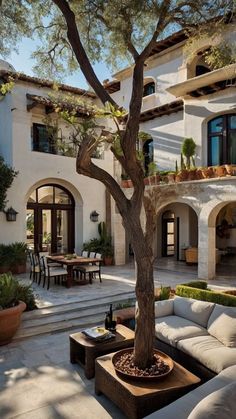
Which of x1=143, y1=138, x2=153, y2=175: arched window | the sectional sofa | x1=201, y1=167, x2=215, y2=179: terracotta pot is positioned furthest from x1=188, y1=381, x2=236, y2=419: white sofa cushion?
x1=143, y1=138, x2=153, y2=175: arched window

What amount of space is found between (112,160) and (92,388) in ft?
44.1

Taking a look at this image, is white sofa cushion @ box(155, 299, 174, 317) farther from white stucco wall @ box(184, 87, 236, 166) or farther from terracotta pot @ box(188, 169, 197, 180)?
white stucco wall @ box(184, 87, 236, 166)

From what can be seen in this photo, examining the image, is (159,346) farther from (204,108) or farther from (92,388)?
(204,108)

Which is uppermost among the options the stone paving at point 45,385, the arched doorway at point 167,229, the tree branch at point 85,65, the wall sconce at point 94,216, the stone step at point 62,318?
the tree branch at point 85,65

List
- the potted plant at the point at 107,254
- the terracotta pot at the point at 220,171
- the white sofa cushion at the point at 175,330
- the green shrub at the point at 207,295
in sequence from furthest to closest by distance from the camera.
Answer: the potted plant at the point at 107,254
the terracotta pot at the point at 220,171
the green shrub at the point at 207,295
the white sofa cushion at the point at 175,330

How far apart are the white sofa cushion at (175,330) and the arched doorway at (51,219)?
10009 millimetres

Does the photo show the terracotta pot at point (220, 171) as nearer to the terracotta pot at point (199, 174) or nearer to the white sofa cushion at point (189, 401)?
the terracotta pot at point (199, 174)

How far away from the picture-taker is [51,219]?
52.1ft

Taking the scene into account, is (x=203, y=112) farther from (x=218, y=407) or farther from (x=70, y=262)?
(x=218, y=407)

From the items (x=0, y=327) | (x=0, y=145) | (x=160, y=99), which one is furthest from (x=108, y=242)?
(x=0, y=327)

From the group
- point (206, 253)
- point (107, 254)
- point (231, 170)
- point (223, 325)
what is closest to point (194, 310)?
point (223, 325)

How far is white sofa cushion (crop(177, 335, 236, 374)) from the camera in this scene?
450 cm

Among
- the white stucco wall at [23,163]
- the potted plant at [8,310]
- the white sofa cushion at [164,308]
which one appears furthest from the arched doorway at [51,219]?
the white sofa cushion at [164,308]

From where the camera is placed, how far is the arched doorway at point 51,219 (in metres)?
15.3
